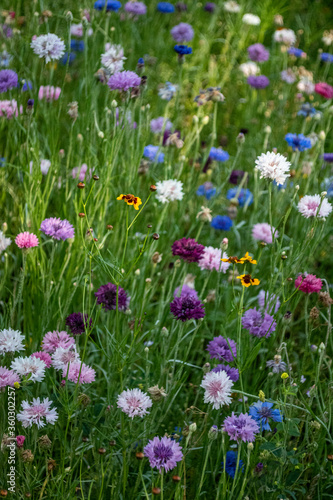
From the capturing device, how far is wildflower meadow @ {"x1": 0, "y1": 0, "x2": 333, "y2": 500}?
1092 millimetres

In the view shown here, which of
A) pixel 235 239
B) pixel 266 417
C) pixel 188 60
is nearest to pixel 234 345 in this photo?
pixel 266 417

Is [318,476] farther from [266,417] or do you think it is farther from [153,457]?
[153,457]

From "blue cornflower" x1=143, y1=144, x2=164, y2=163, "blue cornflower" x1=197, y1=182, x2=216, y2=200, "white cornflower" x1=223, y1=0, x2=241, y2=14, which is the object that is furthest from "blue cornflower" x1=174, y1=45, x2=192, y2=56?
"white cornflower" x1=223, y1=0, x2=241, y2=14

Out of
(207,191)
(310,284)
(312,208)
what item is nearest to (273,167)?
(312,208)

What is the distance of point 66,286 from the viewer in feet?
4.72

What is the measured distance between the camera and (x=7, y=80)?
1635mm

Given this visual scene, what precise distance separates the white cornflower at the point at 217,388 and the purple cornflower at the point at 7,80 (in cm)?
107

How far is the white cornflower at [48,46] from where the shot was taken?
4.93 ft

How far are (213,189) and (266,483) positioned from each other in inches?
45.3

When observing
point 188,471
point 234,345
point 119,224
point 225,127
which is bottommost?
point 188,471

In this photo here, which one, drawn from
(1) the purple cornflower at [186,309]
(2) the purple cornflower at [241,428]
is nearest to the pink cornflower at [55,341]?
(1) the purple cornflower at [186,309]

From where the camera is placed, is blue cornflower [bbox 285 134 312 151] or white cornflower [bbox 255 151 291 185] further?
blue cornflower [bbox 285 134 312 151]

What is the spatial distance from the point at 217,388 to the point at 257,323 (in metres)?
0.29

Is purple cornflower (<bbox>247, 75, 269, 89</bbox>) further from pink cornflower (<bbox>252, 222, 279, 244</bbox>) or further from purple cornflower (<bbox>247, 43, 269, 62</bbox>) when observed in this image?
pink cornflower (<bbox>252, 222, 279, 244</bbox>)
